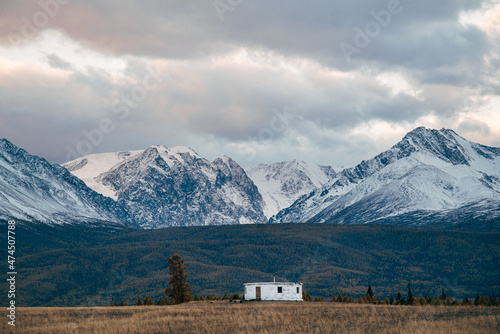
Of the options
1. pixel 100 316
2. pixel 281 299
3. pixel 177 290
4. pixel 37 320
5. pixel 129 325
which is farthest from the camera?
pixel 177 290

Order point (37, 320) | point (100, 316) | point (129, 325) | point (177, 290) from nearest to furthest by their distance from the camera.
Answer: point (129, 325)
point (37, 320)
point (100, 316)
point (177, 290)

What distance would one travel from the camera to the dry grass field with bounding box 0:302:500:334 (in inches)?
2625

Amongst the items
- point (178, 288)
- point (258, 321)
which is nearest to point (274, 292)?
point (178, 288)

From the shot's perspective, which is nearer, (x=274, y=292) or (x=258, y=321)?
(x=258, y=321)

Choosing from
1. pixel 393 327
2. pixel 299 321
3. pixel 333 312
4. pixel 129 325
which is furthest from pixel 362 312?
pixel 129 325

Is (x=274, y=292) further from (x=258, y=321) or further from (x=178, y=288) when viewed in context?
(x=258, y=321)

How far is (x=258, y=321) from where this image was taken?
75312 mm

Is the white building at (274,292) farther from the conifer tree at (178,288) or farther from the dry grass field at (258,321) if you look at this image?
the dry grass field at (258,321)

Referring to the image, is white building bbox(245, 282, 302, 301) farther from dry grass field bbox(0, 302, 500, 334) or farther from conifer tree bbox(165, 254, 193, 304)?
Result: dry grass field bbox(0, 302, 500, 334)

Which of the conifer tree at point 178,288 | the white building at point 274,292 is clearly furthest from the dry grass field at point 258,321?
the conifer tree at point 178,288

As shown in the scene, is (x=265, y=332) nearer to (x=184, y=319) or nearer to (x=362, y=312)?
(x=184, y=319)

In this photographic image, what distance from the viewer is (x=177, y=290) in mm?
141875

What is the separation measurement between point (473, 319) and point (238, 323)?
26.0m

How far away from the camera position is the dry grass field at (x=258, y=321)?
6669 cm
